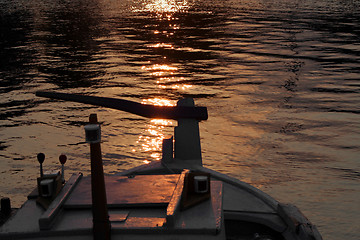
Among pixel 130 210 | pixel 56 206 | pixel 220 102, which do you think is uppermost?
pixel 220 102

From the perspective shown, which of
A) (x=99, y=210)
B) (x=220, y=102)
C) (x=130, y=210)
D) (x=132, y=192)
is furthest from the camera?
(x=220, y=102)

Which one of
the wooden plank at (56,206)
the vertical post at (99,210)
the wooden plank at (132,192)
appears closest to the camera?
the vertical post at (99,210)

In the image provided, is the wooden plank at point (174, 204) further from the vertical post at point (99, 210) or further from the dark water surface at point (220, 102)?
the dark water surface at point (220, 102)

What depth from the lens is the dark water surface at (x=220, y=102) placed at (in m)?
14.8

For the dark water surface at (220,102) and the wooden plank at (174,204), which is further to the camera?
the dark water surface at (220,102)

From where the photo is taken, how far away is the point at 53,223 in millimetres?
4789

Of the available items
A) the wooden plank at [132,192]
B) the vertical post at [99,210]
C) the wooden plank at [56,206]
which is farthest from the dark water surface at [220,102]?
the vertical post at [99,210]

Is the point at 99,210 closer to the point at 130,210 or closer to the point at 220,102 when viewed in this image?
the point at 130,210

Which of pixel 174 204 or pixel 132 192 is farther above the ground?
pixel 132 192

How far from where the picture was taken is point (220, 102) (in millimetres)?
23484

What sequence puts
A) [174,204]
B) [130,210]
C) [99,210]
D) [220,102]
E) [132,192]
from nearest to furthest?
[99,210] → [174,204] → [130,210] → [132,192] → [220,102]

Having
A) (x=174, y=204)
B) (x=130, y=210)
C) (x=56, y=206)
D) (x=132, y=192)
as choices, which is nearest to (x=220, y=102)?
(x=132, y=192)

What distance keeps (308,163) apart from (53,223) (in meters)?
12.0

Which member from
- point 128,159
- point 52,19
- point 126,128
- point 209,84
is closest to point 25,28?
point 52,19
